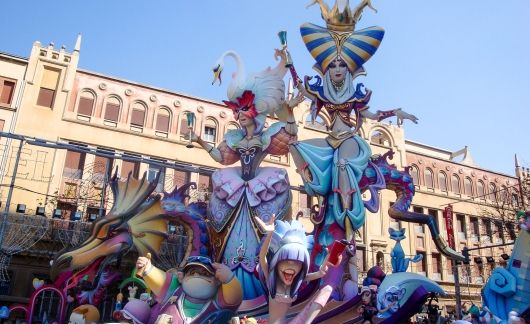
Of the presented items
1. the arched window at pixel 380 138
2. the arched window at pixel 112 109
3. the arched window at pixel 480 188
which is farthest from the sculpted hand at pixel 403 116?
the arched window at pixel 480 188

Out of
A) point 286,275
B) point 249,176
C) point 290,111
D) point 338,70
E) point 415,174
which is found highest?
point 415,174

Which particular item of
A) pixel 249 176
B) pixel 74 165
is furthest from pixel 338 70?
pixel 74 165

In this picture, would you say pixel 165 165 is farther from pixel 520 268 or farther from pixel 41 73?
pixel 41 73

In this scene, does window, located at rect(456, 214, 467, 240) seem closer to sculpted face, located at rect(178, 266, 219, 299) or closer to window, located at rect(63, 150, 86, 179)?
window, located at rect(63, 150, 86, 179)

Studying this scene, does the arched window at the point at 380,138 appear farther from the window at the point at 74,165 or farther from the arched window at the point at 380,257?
the window at the point at 74,165

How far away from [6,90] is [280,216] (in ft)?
50.5

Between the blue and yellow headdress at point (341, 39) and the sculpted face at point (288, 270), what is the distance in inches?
183

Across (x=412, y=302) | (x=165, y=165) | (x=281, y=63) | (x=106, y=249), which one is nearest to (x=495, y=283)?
(x=412, y=302)

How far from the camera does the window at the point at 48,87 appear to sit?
1947cm

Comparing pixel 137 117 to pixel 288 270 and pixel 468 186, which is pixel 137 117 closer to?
pixel 288 270

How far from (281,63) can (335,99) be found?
5.06 ft

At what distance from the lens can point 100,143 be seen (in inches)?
768

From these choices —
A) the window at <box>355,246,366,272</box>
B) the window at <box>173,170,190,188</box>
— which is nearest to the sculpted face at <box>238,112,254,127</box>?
the window at <box>173,170,190,188</box>

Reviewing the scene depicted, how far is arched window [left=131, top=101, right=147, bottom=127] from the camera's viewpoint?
67.9ft
